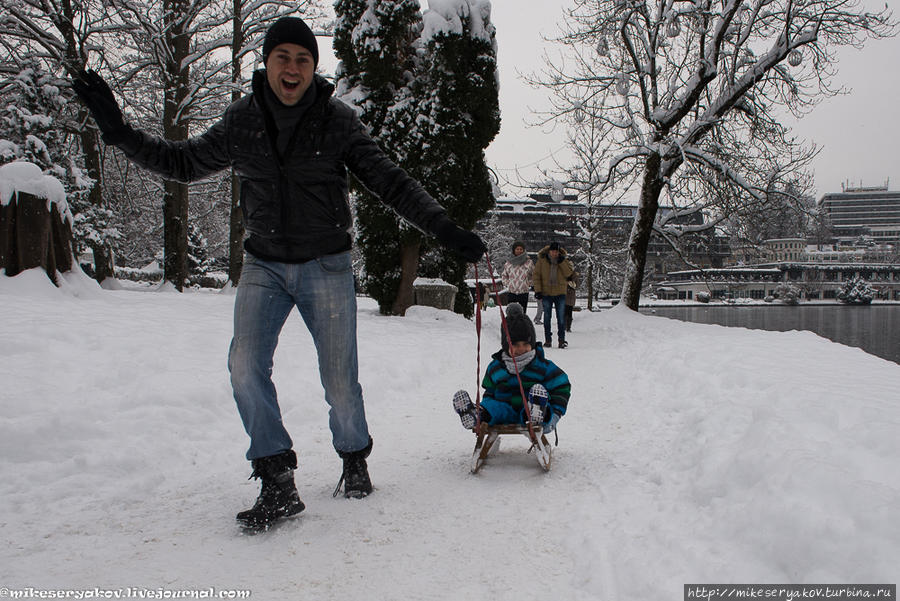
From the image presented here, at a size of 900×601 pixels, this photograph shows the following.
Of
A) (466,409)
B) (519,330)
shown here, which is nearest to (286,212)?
(466,409)

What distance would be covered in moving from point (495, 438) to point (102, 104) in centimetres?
278

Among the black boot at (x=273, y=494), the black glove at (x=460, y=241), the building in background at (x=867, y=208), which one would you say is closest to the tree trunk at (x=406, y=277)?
the black glove at (x=460, y=241)

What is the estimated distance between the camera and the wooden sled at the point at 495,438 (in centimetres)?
364

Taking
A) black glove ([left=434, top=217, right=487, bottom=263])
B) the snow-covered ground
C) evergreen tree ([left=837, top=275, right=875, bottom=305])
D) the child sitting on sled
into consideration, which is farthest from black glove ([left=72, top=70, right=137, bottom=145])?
evergreen tree ([left=837, top=275, right=875, bottom=305])

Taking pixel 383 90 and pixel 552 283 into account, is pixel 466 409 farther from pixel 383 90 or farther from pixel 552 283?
pixel 383 90

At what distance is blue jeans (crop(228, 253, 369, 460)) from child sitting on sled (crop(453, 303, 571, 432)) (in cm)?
91

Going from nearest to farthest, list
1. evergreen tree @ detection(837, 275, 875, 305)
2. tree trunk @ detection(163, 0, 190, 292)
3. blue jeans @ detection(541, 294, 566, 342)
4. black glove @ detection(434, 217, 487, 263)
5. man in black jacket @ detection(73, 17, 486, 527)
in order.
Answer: man in black jacket @ detection(73, 17, 486, 527) → black glove @ detection(434, 217, 487, 263) → blue jeans @ detection(541, 294, 566, 342) → tree trunk @ detection(163, 0, 190, 292) → evergreen tree @ detection(837, 275, 875, 305)

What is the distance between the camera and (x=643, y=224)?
17047mm

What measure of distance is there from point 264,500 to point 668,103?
17088 mm

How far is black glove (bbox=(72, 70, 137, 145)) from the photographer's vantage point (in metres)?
2.63

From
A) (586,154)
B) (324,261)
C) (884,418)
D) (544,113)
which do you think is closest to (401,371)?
(324,261)

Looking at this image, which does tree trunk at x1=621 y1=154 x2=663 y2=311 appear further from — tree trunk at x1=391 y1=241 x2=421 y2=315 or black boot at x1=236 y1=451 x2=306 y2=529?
black boot at x1=236 y1=451 x2=306 y2=529

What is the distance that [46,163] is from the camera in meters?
14.6

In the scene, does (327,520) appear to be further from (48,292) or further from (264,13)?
(264,13)
